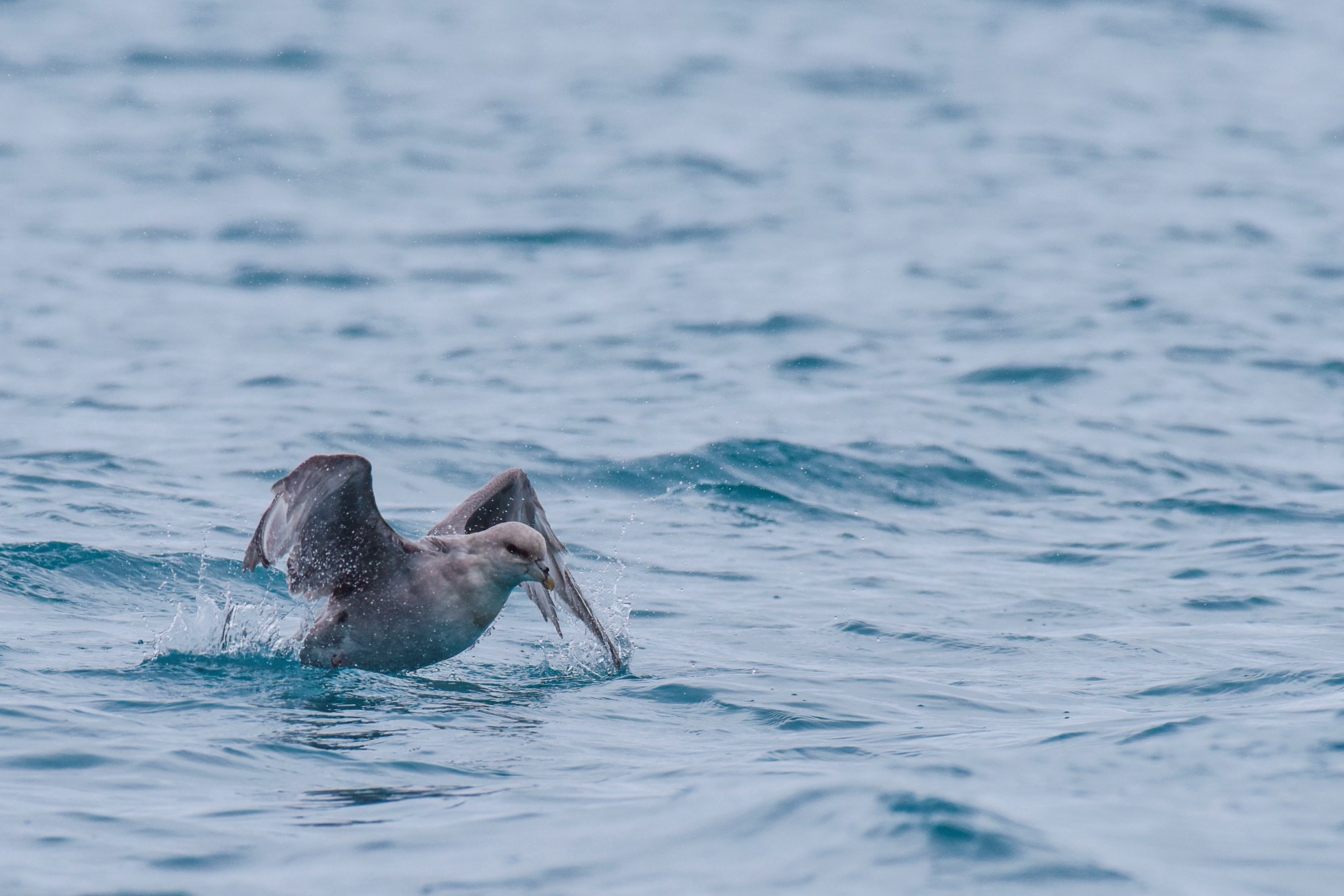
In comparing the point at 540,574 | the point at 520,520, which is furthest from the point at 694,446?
the point at 540,574

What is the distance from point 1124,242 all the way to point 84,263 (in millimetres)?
13444

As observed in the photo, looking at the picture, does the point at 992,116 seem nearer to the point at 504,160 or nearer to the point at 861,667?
the point at 504,160

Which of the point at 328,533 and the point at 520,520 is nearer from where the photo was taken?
the point at 328,533

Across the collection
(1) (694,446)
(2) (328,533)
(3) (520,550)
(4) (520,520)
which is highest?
(2) (328,533)

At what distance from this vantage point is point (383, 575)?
30.5 feet

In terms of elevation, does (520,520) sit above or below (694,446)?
above

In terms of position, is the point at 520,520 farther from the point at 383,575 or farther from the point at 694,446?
the point at 694,446

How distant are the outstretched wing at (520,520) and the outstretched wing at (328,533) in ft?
2.82

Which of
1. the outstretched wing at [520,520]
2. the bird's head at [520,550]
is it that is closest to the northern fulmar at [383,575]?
the bird's head at [520,550]

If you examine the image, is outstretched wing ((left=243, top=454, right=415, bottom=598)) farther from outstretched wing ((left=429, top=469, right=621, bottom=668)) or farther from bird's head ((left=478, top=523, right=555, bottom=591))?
outstretched wing ((left=429, top=469, right=621, bottom=668))

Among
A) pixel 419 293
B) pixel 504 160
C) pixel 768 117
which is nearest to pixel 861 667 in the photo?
pixel 419 293

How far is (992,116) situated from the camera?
1257 inches

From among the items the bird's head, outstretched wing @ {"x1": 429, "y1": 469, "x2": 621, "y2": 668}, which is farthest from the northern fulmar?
outstretched wing @ {"x1": 429, "y1": 469, "x2": 621, "y2": 668}

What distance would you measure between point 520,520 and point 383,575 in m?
1.33
